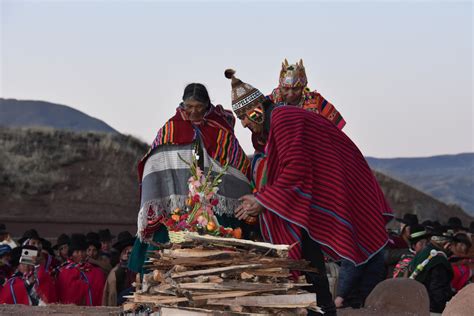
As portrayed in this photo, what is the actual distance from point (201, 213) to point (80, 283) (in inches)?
236

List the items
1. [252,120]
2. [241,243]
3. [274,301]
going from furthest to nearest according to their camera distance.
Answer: [252,120], [241,243], [274,301]

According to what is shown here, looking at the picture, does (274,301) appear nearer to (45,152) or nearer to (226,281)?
(226,281)

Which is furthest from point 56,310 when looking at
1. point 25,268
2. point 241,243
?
point 241,243

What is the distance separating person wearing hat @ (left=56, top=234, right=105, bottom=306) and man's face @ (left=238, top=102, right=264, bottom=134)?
5824 millimetres

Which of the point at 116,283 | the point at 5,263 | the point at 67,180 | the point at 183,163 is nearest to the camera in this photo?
the point at 183,163

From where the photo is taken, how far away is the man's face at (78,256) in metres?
14.4

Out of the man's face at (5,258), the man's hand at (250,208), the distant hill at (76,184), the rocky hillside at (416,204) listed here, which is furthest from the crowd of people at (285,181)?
the rocky hillside at (416,204)

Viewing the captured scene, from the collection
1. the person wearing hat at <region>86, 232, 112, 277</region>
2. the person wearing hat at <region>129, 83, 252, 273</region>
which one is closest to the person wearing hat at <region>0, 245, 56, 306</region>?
the person wearing hat at <region>86, 232, 112, 277</region>

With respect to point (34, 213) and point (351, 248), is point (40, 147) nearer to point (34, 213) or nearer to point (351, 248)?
point (34, 213)

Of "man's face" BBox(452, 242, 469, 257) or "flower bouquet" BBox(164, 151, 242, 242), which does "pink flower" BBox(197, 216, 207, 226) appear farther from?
"man's face" BBox(452, 242, 469, 257)

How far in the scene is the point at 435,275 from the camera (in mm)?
12383

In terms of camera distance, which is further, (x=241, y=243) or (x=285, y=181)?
(x=285, y=181)

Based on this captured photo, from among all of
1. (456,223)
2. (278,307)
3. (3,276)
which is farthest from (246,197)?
(456,223)

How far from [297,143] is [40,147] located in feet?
131
